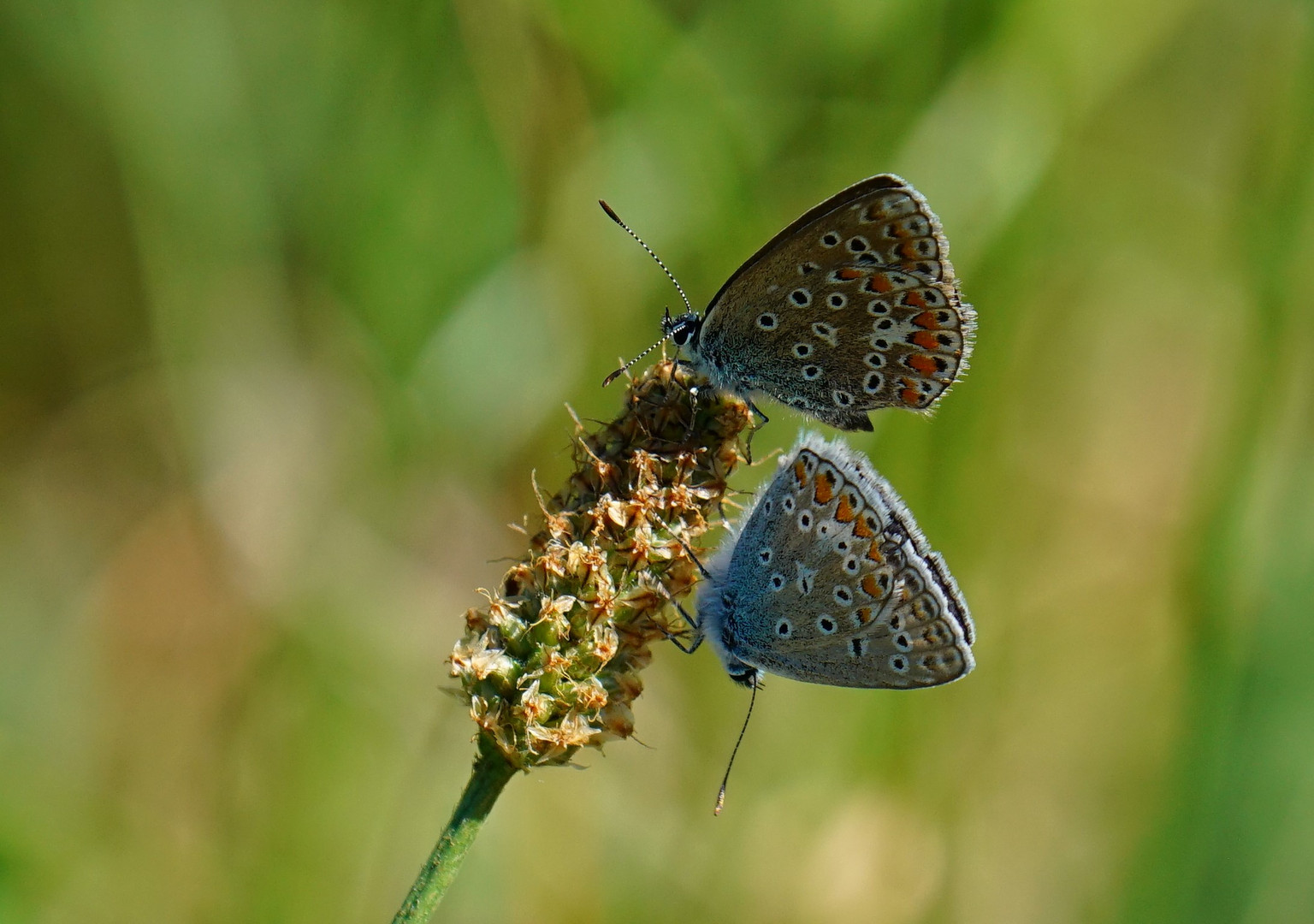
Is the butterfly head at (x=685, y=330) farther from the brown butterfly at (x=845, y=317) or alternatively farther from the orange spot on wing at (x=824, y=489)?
the orange spot on wing at (x=824, y=489)

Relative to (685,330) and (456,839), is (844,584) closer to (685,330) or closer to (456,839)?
(685,330)

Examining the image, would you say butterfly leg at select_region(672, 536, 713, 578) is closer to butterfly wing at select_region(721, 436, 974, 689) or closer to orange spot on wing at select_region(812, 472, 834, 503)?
butterfly wing at select_region(721, 436, 974, 689)

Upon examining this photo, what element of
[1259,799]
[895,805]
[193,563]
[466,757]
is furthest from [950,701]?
[193,563]

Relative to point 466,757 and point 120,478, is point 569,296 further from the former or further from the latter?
point 120,478

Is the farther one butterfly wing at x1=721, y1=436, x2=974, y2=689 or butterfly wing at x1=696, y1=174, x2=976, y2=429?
butterfly wing at x1=696, y1=174, x2=976, y2=429

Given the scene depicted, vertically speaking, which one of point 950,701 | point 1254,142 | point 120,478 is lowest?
point 120,478

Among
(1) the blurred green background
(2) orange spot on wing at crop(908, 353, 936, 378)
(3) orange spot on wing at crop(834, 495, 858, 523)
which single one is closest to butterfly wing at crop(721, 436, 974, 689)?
(3) orange spot on wing at crop(834, 495, 858, 523)
